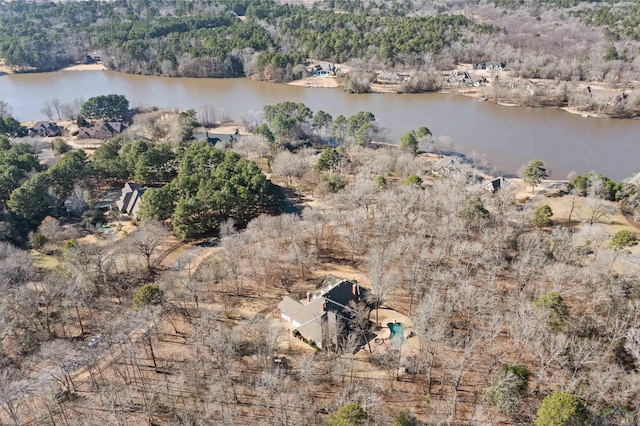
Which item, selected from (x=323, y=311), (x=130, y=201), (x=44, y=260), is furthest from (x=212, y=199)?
(x=323, y=311)

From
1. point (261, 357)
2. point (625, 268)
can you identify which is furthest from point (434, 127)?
point (261, 357)

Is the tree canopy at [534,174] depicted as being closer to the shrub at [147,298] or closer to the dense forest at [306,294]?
the dense forest at [306,294]

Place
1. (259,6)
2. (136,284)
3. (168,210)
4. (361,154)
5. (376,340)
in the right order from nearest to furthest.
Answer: (376,340)
(136,284)
(168,210)
(361,154)
(259,6)

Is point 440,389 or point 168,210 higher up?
point 168,210

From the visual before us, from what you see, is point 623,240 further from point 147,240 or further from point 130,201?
point 130,201

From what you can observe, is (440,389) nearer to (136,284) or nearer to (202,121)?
(136,284)

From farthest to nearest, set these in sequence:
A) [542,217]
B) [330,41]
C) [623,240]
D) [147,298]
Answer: [330,41] → [542,217] → [623,240] → [147,298]

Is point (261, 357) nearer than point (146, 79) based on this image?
Yes
